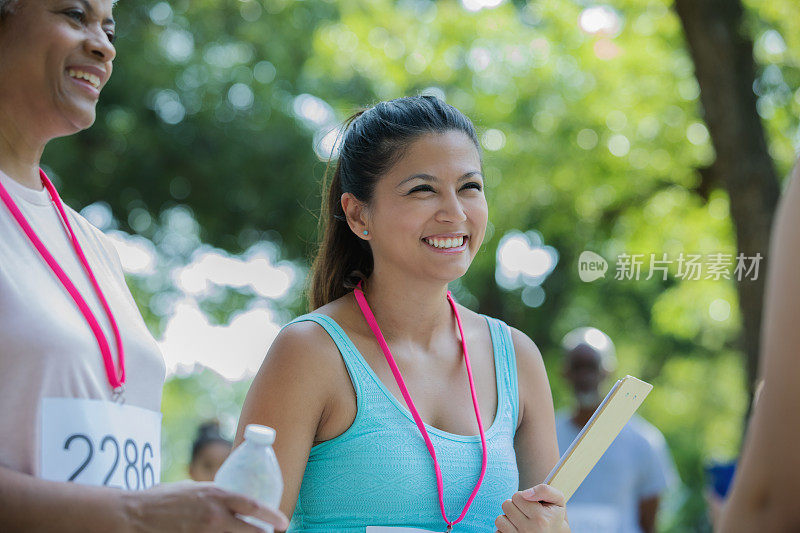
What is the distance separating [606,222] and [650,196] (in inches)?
26.3

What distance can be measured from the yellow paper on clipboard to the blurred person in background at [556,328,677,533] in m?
3.10

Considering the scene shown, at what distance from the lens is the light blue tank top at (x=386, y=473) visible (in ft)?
7.10

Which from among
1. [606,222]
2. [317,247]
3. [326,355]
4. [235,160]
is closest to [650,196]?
[606,222]

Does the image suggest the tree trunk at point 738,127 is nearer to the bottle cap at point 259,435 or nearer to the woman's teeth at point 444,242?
the woman's teeth at point 444,242

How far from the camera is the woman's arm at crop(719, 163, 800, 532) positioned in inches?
37.3

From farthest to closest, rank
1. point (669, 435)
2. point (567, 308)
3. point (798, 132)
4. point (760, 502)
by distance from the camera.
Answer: point (669, 435) → point (567, 308) → point (798, 132) → point (760, 502)

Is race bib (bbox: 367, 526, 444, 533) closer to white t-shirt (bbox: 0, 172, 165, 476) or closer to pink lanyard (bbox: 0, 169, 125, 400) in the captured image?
white t-shirt (bbox: 0, 172, 165, 476)

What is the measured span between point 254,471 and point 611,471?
13.7 feet

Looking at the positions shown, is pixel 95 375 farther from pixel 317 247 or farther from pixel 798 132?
pixel 798 132

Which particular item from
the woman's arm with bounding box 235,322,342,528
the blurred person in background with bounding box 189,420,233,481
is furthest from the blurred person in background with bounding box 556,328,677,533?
the woman's arm with bounding box 235,322,342,528

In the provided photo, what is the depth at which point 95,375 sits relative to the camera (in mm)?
1745

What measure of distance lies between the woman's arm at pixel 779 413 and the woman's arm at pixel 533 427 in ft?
4.87

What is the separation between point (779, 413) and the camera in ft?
3.12

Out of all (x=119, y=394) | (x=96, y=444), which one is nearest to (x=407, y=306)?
(x=119, y=394)
